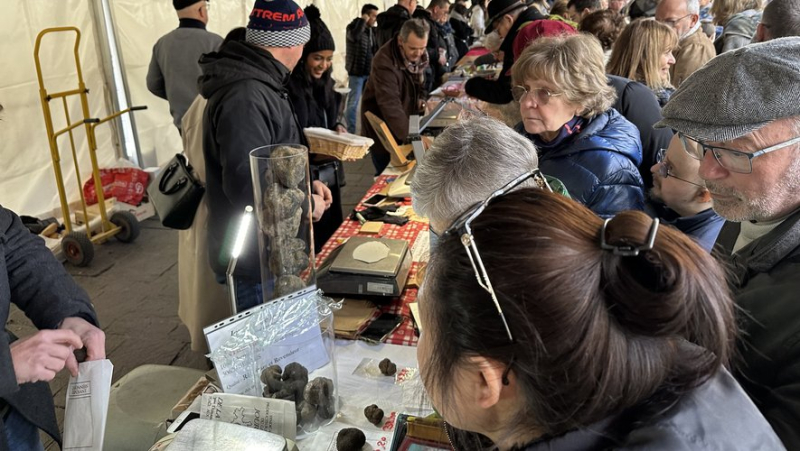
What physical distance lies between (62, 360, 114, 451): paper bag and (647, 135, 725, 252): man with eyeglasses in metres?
1.56

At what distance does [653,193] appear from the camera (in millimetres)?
1823

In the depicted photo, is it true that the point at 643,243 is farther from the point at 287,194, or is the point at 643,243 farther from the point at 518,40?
the point at 518,40

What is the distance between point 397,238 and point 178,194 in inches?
36.3

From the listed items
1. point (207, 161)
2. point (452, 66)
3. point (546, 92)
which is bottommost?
point (452, 66)

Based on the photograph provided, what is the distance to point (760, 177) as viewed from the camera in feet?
3.61

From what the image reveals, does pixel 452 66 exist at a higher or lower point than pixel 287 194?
lower

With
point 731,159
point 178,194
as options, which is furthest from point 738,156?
point 178,194

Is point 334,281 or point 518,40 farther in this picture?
point 518,40

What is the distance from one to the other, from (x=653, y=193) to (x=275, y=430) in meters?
1.37

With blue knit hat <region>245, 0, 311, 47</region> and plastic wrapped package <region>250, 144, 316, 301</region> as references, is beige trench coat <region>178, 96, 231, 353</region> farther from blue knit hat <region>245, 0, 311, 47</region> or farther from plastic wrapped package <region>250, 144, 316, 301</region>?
plastic wrapped package <region>250, 144, 316, 301</region>

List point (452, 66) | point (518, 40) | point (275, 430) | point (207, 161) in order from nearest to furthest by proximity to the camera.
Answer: point (275, 430), point (207, 161), point (518, 40), point (452, 66)

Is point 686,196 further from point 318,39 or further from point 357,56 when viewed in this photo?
point 357,56

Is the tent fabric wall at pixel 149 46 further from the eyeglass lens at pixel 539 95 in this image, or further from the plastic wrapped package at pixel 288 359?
the plastic wrapped package at pixel 288 359

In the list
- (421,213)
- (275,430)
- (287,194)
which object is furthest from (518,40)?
(275,430)
